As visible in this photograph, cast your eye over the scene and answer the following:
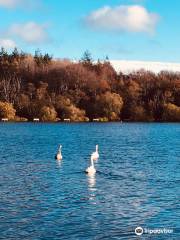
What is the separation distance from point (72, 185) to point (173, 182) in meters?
8.43

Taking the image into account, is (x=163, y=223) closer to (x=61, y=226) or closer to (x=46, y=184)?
(x=61, y=226)

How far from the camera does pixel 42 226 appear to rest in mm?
28203

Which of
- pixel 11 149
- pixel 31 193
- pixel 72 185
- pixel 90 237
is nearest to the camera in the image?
pixel 90 237

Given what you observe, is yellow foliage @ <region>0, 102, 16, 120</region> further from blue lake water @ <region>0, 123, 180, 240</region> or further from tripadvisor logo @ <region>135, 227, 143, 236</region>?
tripadvisor logo @ <region>135, 227, 143, 236</region>

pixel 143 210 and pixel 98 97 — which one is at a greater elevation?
pixel 98 97

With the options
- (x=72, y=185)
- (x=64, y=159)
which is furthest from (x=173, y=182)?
(x=64, y=159)

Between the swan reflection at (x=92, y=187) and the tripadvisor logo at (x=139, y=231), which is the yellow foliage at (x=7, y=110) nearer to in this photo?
the swan reflection at (x=92, y=187)

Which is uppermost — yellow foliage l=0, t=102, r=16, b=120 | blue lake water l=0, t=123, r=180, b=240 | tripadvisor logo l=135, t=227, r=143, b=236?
yellow foliage l=0, t=102, r=16, b=120

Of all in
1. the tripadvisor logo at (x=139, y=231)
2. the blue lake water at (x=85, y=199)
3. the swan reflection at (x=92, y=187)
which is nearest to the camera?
the tripadvisor logo at (x=139, y=231)

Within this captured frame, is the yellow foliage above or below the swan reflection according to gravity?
above

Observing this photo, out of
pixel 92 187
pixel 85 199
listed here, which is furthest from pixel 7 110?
pixel 85 199

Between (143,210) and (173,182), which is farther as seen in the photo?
(173,182)

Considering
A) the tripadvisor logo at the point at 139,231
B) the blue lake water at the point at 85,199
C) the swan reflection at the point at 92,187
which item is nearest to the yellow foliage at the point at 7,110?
the blue lake water at the point at 85,199

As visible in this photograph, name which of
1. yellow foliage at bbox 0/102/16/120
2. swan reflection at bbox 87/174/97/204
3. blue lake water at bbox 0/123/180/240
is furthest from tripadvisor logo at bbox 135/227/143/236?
yellow foliage at bbox 0/102/16/120
